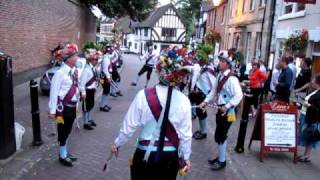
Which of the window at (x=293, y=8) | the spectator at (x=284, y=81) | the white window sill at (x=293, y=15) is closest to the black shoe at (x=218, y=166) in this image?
the spectator at (x=284, y=81)

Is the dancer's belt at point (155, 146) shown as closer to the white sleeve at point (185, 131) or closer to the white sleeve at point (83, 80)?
the white sleeve at point (185, 131)

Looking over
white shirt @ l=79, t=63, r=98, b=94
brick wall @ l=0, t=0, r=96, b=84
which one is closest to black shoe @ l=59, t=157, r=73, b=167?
white shirt @ l=79, t=63, r=98, b=94

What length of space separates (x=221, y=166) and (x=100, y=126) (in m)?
3.77

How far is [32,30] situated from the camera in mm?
17609

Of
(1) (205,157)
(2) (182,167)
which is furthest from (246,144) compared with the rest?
(2) (182,167)

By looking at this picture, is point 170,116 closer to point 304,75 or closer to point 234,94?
point 234,94

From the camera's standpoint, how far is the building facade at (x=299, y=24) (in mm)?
14414

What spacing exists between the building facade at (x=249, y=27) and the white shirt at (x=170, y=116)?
14935mm

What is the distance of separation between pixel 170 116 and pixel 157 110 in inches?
5.5

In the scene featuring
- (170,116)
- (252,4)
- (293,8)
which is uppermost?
(252,4)

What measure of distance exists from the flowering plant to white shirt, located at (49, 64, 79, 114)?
9.89 meters

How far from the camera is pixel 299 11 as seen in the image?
54.3 ft

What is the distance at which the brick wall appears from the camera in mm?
14930

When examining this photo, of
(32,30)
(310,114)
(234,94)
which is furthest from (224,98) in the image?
(32,30)
